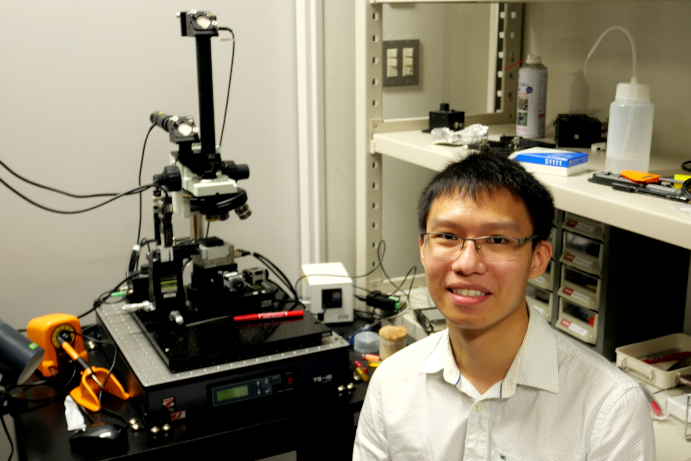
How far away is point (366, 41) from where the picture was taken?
1486 millimetres

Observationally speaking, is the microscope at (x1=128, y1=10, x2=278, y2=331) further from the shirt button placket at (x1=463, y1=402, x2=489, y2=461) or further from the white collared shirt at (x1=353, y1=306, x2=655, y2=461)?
the shirt button placket at (x1=463, y1=402, x2=489, y2=461)

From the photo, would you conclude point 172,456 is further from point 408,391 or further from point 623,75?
point 623,75

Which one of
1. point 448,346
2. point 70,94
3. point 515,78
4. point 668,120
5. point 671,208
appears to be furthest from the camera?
point 515,78

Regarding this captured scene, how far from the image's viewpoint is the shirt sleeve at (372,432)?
1.08 m

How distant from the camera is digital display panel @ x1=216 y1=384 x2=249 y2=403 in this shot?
3.89 ft

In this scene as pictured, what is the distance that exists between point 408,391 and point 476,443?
0.48 feet

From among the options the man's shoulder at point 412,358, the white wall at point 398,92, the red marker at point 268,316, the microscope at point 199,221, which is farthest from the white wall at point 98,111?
the man's shoulder at point 412,358

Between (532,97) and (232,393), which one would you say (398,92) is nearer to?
(532,97)

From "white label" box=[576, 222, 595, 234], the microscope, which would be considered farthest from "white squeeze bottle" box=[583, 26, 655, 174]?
the microscope

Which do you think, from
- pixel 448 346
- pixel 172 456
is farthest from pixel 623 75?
pixel 172 456

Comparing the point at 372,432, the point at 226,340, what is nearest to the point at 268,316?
the point at 226,340

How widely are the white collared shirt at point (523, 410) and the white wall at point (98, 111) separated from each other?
0.92 meters

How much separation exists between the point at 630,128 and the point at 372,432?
66cm

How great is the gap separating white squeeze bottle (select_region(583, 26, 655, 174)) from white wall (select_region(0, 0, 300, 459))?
952 mm
